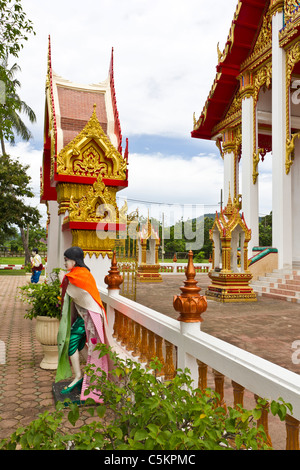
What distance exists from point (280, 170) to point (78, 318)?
345 inches

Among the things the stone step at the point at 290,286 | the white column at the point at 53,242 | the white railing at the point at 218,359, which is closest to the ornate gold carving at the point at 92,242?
the white column at the point at 53,242

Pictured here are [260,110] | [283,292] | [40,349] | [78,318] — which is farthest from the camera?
[260,110]

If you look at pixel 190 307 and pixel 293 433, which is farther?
pixel 190 307

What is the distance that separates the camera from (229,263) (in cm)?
975

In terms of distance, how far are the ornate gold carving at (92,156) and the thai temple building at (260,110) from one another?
662cm

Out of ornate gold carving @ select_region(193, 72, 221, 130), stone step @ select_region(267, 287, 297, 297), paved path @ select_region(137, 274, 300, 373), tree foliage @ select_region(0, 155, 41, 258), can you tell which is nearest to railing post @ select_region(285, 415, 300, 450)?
paved path @ select_region(137, 274, 300, 373)

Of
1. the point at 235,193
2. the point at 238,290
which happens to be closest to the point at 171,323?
the point at 238,290

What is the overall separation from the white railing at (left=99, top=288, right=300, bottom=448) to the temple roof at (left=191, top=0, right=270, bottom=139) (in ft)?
39.3

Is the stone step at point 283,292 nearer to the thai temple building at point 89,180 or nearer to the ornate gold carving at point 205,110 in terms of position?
the thai temple building at point 89,180

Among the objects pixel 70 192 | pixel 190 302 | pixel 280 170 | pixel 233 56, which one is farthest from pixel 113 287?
pixel 233 56

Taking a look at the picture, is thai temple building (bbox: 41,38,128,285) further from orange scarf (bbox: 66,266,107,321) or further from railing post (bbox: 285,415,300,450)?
railing post (bbox: 285,415,300,450)

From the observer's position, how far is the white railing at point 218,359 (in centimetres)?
162

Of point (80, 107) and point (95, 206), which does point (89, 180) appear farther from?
point (80, 107)
